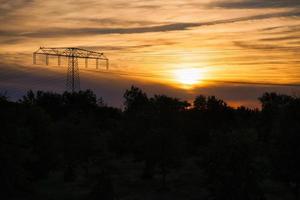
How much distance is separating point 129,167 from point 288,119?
3591 cm

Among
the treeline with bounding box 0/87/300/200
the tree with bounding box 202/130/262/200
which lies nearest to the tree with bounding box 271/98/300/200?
the treeline with bounding box 0/87/300/200

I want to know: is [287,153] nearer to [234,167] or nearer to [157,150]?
[234,167]

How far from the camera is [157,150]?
63750 mm

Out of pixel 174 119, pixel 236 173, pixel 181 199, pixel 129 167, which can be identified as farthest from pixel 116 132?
pixel 236 173

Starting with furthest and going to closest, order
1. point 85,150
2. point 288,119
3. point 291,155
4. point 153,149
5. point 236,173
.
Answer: point 85,150 < point 153,149 < point 288,119 < point 291,155 < point 236,173

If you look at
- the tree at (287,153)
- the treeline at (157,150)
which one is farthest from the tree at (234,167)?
the tree at (287,153)

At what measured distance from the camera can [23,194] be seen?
55438 mm

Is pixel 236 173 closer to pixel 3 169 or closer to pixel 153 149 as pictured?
pixel 3 169

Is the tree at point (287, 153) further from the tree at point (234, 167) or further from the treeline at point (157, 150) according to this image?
the tree at point (234, 167)

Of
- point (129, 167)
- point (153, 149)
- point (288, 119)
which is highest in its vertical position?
point (288, 119)

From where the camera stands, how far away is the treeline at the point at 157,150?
121 feet

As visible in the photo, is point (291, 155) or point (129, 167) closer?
point (291, 155)

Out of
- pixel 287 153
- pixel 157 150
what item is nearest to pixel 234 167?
pixel 287 153

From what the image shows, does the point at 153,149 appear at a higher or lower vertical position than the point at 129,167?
higher
